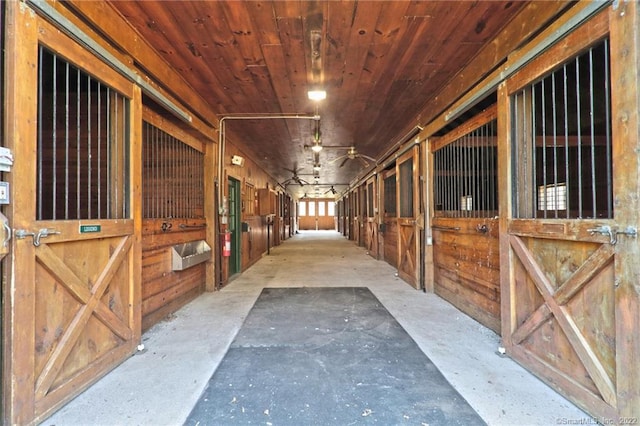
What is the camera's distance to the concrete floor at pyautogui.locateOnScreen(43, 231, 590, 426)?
1.62 m

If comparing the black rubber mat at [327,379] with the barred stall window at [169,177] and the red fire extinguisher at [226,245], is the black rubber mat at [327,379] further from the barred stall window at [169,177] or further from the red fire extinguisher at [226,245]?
the barred stall window at [169,177]

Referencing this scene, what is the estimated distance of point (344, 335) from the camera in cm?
269

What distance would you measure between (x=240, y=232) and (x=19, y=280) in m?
4.21

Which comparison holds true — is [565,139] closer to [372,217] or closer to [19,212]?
[19,212]

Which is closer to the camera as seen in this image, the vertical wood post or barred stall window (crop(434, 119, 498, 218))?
the vertical wood post

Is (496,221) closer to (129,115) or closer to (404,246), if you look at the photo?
(404,246)

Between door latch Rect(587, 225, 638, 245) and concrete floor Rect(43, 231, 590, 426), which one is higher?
door latch Rect(587, 225, 638, 245)

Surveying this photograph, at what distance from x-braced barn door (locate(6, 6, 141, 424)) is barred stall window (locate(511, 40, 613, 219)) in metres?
3.07

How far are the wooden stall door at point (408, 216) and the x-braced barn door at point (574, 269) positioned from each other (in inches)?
74.3

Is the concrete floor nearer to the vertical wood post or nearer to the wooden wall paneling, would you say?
the vertical wood post

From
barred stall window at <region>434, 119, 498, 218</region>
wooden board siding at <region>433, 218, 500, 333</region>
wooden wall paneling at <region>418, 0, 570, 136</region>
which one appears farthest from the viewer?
barred stall window at <region>434, 119, 498, 218</region>

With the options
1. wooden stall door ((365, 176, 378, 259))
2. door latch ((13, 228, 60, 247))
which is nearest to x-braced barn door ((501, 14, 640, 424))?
door latch ((13, 228, 60, 247))

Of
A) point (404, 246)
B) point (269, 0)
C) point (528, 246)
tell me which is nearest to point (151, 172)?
point (269, 0)

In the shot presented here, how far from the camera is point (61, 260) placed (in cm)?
173
